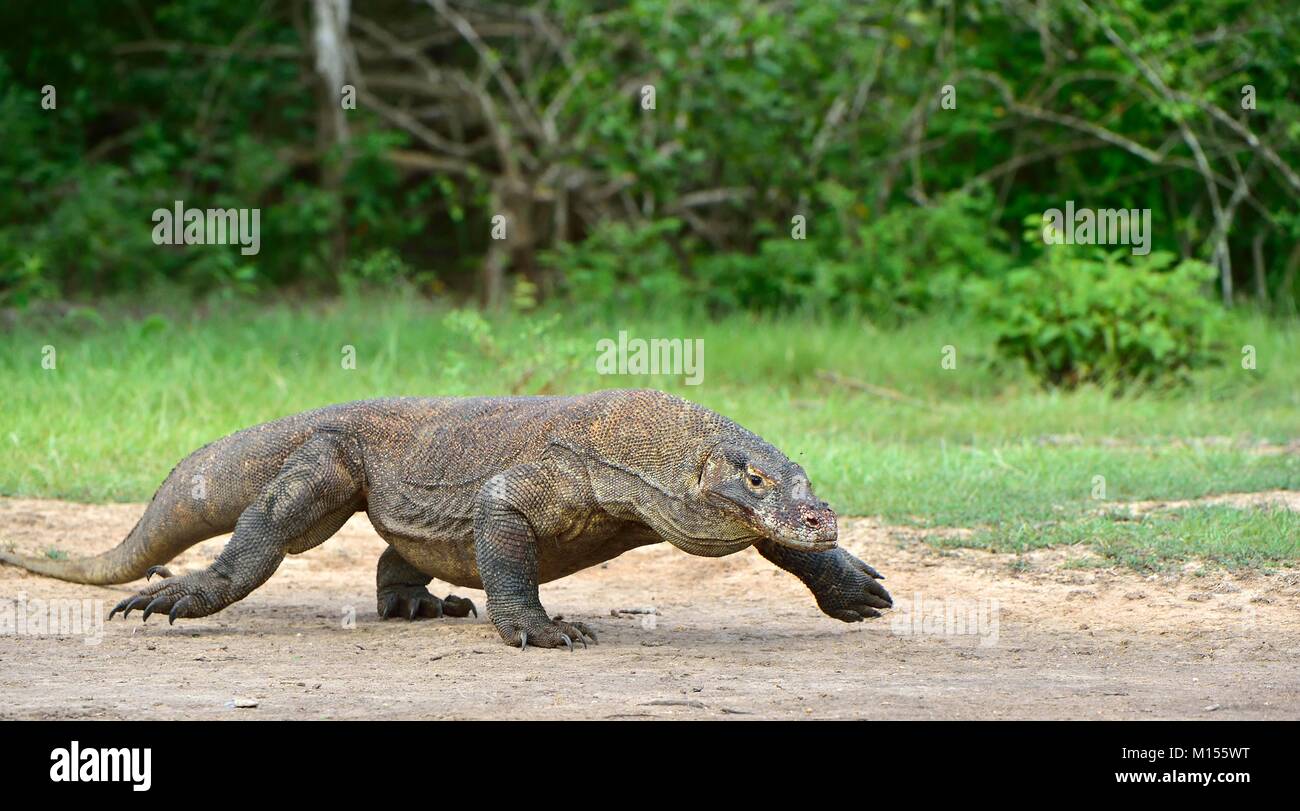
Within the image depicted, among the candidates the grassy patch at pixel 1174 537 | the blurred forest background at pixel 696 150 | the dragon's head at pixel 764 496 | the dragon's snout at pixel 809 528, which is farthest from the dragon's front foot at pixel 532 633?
the blurred forest background at pixel 696 150

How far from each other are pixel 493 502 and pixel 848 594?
1.18 m

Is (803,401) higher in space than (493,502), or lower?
higher

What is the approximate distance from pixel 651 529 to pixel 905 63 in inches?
395

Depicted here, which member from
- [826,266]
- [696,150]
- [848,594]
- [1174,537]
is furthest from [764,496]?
[696,150]

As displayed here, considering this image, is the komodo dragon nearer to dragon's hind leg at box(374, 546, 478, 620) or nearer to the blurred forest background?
dragon's hind leg at box(374, 546, 478, 620)

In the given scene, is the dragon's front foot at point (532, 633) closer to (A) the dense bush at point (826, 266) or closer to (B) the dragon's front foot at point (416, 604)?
(B) the dragon's front foot at point (416, 604)

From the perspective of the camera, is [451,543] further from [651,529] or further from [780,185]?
[780,185]

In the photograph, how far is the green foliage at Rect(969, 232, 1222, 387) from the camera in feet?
34.9

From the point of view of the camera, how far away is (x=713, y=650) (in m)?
4.97

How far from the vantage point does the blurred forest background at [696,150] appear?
1344 cm

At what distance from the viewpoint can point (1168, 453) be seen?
826 centimetres

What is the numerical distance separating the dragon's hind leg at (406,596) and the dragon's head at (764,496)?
145 cm

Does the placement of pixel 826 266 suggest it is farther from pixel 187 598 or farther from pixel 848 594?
pixel 187 598

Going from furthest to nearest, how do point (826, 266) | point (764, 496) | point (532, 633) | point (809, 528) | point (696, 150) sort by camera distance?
point (696, 150) < point (826, 266) < point (532, 633) < point (764, 496) < point (809, 528)
